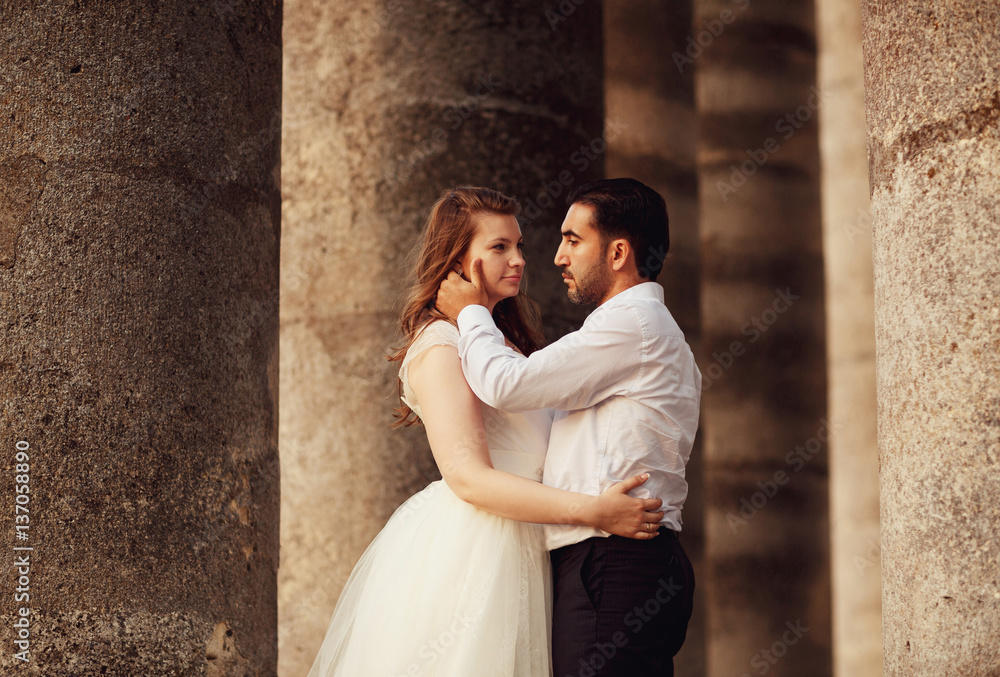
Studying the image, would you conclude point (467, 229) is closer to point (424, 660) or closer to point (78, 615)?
point (424, 660)

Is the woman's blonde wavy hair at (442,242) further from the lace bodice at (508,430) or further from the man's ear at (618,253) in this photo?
the man's ear at (618,253)

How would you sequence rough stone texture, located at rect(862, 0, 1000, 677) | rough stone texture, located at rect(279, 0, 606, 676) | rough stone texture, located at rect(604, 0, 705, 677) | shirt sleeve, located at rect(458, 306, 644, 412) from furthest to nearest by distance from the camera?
rough stone texture, located at rect(604, 0, 705, 677), rough stone texture, located at rect(279, 0, 606, 676), shirt sleeve, located at rect(458, 306, 644, 412), rough stone texture, located at rect(862, 0, 1000, 677)

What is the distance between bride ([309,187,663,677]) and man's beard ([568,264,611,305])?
0.26m

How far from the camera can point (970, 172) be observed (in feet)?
7.67

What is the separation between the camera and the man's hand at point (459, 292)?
2.97 meters

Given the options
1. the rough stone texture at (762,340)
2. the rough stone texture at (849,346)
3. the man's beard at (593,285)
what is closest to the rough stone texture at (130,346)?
the man's beard at (593,285)

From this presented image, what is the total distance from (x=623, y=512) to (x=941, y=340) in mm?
851

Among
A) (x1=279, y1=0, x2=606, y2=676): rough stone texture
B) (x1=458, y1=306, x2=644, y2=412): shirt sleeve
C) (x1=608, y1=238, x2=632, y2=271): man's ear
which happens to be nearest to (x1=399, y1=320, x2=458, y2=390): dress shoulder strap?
(x1=458, y1=306, x2=644, y2=412): shirt sleeve

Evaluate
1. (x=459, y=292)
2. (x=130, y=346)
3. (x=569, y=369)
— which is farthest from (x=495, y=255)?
(x=130, y=346)

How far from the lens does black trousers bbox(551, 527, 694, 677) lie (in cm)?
241

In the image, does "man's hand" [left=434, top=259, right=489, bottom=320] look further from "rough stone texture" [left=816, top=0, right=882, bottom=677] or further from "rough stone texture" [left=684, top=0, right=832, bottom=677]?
"rough stone texture" [left=816, top=0, right=882, bottom=677]

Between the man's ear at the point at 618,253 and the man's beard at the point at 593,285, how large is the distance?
0.11 feet

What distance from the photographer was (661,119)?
26.7ft

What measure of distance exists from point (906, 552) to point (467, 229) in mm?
1524
